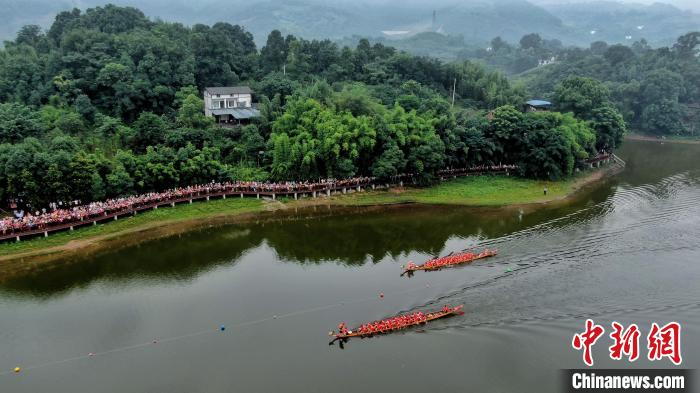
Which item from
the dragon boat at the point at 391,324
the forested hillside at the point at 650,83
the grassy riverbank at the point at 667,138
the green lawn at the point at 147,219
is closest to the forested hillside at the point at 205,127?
the green lawn at the point at 147,219

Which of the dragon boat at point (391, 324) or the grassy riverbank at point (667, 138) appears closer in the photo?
the dragon boat at point (391, 324)

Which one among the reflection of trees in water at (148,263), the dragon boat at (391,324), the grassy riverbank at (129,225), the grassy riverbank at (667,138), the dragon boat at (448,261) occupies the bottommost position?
the dragon boat at (391,324)

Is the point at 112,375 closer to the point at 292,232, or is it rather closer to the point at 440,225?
the point at 292,232

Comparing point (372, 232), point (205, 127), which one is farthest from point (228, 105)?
point (372, 232)

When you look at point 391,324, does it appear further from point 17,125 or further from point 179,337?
point 17,125

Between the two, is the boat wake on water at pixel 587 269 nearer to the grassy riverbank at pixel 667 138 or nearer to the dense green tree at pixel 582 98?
the dense green tree at pixel 582 98

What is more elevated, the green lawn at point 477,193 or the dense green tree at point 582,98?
the dense green tree at point 582,98

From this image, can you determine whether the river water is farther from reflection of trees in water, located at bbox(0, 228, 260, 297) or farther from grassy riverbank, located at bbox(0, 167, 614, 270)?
grassy riverbank, located at bbox(0, 167, 614, 270)
